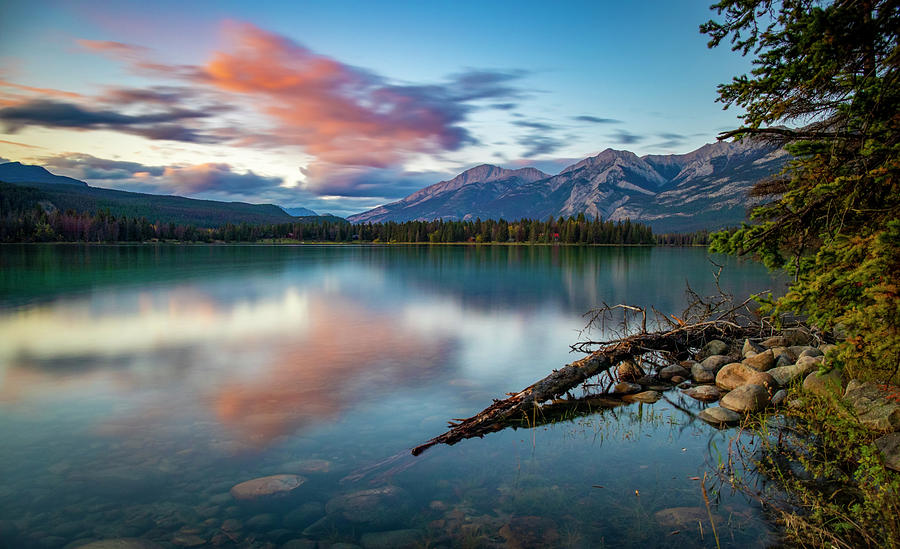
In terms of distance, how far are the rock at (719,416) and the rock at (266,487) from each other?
9393 millimetres

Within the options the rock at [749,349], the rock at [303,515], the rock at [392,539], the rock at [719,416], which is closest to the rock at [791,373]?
the rock at [719,416]

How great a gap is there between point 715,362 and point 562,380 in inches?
237

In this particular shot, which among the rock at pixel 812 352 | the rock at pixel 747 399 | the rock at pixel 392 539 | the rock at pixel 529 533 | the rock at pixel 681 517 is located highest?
the rock at pixel 812 352

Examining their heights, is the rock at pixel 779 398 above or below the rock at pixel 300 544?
above

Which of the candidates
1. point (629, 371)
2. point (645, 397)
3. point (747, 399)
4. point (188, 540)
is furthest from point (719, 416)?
point (188, 540)

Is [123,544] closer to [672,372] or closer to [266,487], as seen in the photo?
[266,487]

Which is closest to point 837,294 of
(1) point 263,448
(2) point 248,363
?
(1) point 263,448

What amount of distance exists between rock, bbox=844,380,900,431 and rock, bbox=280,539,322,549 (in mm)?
9590

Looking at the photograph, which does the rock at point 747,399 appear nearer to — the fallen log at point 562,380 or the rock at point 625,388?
the rock at point 625,388

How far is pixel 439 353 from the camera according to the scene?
19766mm

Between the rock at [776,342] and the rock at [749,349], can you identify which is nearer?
the rock at [749,349]

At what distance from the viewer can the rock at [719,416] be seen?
11555 millimetres

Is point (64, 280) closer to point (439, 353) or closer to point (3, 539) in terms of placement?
point (439, 353)

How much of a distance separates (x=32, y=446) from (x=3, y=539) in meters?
4.01
